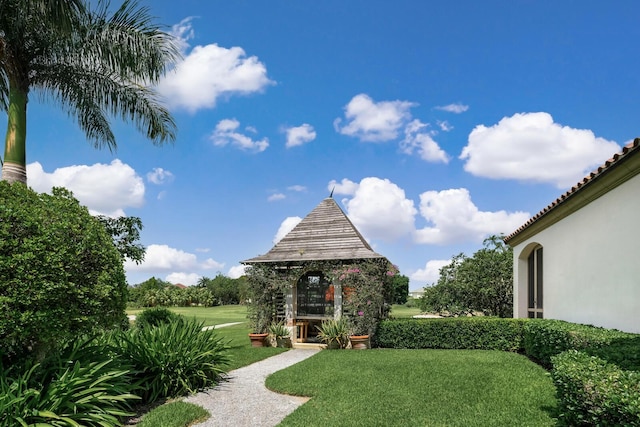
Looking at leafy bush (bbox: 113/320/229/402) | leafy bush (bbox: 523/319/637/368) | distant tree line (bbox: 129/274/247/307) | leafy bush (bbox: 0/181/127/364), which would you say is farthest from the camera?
distant tree line (bbox: 129/274/247/307)

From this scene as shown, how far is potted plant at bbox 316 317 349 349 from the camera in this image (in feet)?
46.8

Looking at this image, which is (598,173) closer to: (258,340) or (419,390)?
(419,390)

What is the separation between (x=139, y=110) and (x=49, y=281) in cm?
829

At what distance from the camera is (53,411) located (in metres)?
5.37

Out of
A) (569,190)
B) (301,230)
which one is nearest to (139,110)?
(301,230)

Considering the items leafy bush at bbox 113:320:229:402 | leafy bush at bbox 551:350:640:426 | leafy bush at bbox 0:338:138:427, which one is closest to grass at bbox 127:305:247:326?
leafy bush at bbox 113:320:229:402

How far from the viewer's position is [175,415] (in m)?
6.39

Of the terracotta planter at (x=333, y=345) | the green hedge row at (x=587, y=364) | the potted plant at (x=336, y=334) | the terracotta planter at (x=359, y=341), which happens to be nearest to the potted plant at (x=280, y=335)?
the potted plant at (x=336, y=334)

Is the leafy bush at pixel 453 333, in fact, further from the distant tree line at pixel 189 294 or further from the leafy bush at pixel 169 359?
the distant tree line at pixel 189 294

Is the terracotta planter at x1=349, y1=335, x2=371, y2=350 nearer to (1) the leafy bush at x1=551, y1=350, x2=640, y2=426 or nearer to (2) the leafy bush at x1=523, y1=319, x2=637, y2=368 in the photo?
(2) the leafy bush at x1=523, y1=319, x2=637, y2=368

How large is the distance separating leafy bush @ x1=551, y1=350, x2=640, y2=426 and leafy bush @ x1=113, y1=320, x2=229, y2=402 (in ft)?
19.0

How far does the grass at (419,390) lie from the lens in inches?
245

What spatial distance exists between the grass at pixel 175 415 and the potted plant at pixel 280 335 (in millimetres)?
8196

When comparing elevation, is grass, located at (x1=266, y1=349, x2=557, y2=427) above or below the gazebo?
A: below
